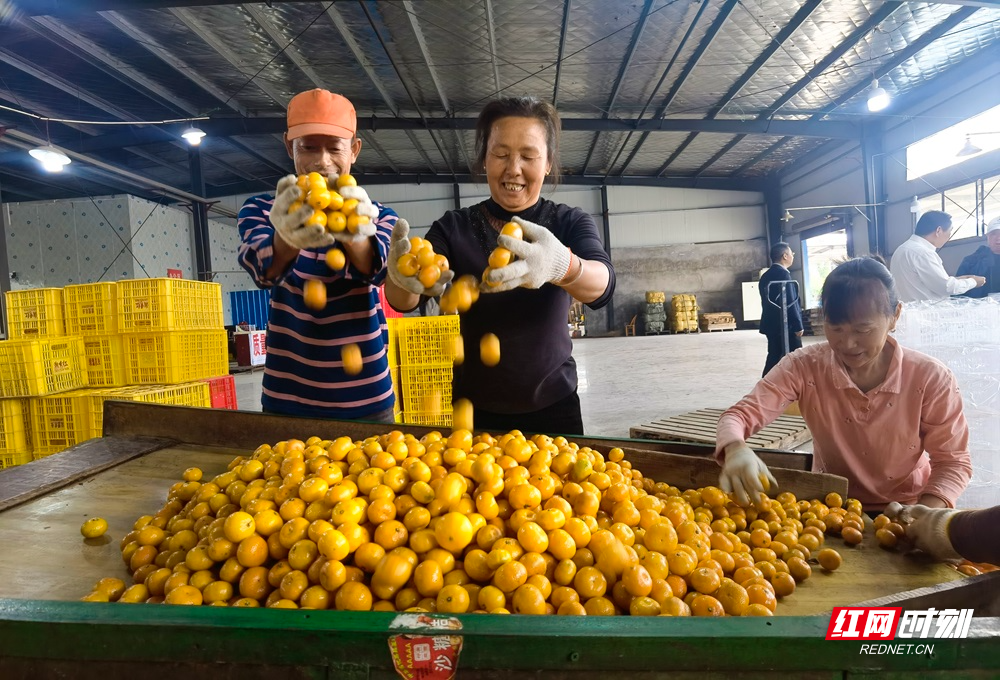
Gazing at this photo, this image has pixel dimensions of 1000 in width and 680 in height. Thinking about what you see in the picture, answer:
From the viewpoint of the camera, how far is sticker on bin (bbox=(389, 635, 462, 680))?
811mm

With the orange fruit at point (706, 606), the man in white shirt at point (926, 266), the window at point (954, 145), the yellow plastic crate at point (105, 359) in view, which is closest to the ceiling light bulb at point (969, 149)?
the window at point (954, 145)

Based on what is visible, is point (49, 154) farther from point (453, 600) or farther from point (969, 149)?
point (969, 149)

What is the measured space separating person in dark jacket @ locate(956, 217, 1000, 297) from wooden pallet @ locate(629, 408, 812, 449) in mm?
2702

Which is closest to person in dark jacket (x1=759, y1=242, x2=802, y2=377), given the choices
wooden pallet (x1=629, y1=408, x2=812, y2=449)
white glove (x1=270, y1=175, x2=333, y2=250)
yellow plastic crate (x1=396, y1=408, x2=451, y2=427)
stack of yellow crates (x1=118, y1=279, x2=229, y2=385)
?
wooden pallet (x1=629, y1=408, x2=812, y2=449)

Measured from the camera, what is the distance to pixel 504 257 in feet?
5.59

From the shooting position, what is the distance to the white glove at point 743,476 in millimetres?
1783

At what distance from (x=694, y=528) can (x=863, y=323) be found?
111 centimetres

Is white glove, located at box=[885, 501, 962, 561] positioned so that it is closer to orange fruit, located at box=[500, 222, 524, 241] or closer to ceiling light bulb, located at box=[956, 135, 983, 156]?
orange fruit, located at box=[500, 222, 524, 241]

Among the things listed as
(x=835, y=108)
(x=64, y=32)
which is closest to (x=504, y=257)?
(x=64, y=32)

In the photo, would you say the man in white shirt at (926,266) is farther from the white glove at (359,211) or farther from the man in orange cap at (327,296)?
the white glove at (359,211)

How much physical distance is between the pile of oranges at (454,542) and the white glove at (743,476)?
0.09 metres

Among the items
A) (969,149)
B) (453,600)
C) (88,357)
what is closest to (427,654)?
(453,600)

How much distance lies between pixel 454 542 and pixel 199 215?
53.2 feet

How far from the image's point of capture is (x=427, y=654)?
813mm
